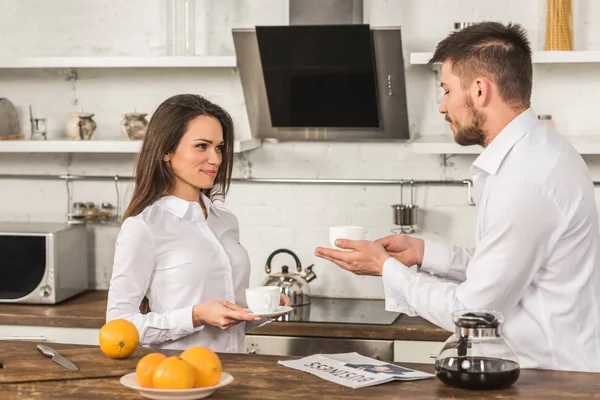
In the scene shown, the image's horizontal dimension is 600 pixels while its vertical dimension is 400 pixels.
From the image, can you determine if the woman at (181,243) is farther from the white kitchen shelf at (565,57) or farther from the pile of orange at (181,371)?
the white kitchen shelf at (565,57)

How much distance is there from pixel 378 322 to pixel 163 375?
6.31ft

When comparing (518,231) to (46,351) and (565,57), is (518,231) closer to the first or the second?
(46,351)

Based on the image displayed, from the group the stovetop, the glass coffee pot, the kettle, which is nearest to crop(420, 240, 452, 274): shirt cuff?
the glass coffee pot

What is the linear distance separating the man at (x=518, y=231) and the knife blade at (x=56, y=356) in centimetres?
82

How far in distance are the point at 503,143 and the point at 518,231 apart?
0.87 feet

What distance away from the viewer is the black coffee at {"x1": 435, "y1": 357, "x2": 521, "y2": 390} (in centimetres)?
197

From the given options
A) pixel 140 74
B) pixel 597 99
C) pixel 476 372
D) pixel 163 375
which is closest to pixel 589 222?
pixel 476 372

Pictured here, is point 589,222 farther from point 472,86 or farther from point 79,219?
point 79,219

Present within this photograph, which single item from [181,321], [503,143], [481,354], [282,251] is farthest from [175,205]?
[282,251]

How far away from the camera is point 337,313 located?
3938mm

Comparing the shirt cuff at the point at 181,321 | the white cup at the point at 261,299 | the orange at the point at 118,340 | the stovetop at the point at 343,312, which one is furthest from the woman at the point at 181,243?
the stovetop at the point at 343,312

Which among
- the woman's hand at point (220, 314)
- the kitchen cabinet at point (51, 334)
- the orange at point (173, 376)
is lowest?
the kitchen cabinet at point (51, 334)

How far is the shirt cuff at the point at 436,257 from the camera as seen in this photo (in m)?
2.71

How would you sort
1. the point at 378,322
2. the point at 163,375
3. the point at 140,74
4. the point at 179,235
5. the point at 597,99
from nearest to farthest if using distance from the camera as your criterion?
the point at 163,375 < the point at 179,235 < the point at 378,322 < the point at 597,99 < the point at 140,74
